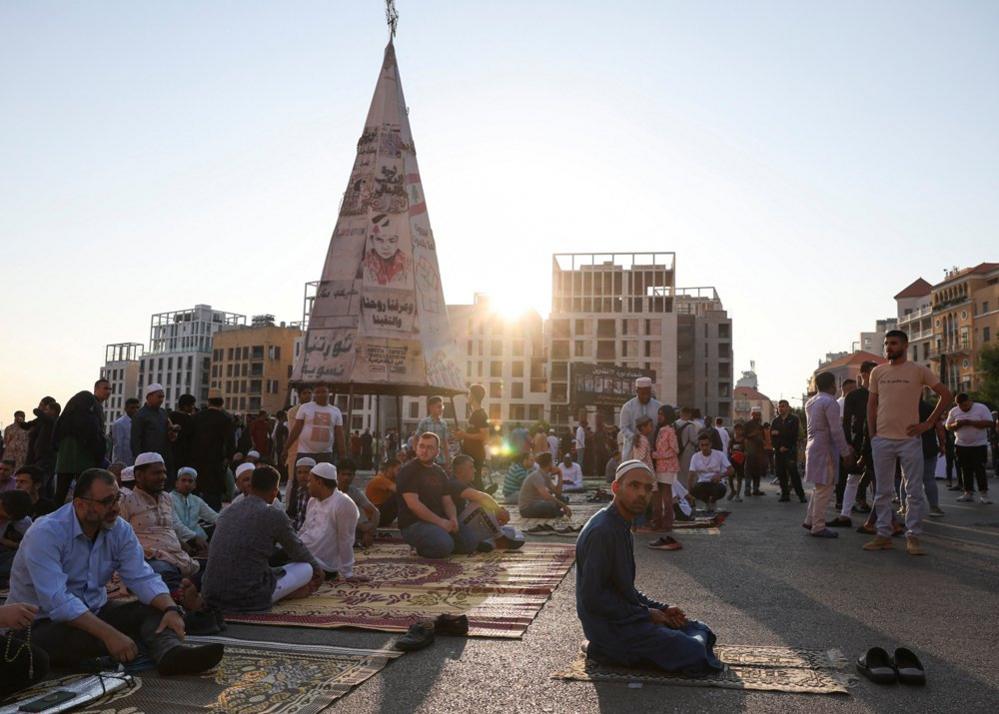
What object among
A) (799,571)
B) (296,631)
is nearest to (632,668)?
(296,631)

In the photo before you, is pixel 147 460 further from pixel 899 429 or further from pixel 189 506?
pixel 899 429

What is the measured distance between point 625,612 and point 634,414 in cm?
702

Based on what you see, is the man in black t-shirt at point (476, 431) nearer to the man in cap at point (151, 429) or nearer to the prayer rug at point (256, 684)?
the man in cap at point (151, 429)

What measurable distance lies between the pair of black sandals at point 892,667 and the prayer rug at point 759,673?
128 mm

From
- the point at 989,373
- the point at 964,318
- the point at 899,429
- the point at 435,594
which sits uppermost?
the point at 964,318

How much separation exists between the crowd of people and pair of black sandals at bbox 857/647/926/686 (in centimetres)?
80

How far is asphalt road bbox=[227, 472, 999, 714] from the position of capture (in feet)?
13.3

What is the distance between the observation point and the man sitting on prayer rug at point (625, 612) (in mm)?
4504

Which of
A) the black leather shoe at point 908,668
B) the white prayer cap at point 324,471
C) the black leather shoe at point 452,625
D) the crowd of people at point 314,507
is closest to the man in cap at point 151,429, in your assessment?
the crowd of people at point 314,507

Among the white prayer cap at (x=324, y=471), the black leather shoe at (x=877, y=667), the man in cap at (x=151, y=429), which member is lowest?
the black leather shoe at (x=877, y=667)

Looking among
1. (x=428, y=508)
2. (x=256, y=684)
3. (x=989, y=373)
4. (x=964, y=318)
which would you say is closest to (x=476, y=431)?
(x=428, y=508)

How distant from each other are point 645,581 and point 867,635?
7.72ft

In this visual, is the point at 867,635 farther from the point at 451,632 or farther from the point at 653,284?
the point at 653,284

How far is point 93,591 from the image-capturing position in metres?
4.89
